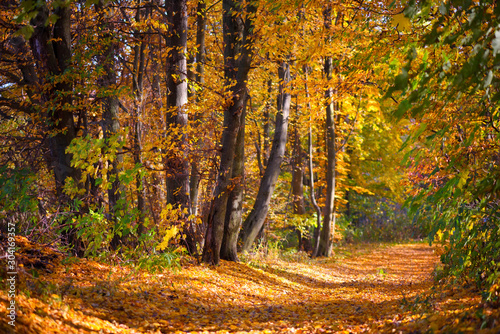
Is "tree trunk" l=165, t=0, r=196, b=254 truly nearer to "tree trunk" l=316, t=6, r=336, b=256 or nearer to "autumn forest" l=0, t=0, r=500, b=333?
"autumn forest" l=0, t=0, r=500, b=333

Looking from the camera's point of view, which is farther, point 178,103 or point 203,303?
point 178,103

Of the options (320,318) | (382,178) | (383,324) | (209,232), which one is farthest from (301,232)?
(383,324)

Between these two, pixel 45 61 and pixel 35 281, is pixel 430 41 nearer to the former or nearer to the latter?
pixel 35 281

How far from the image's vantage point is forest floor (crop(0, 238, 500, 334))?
11.0 feet

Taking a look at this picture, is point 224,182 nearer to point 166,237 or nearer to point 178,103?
point 178,103

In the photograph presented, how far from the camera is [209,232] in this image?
24.5 ft

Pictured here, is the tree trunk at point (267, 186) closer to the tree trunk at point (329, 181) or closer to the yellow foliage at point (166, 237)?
the tree trunk at point (329, 181)

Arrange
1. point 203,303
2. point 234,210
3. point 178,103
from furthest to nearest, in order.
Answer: point 234,210 → point 178,103 → point 203,303

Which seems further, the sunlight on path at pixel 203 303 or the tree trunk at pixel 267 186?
the tree trunk at pixel 267 186

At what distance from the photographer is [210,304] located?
540cm

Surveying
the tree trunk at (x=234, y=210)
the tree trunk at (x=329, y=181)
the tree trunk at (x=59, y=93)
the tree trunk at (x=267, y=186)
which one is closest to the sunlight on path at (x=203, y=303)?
the tree trunk at (x=234, y=210)

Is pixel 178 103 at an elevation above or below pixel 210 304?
above

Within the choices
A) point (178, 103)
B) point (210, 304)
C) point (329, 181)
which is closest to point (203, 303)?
point (210, 304)

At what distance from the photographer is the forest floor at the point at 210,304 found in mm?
3359
